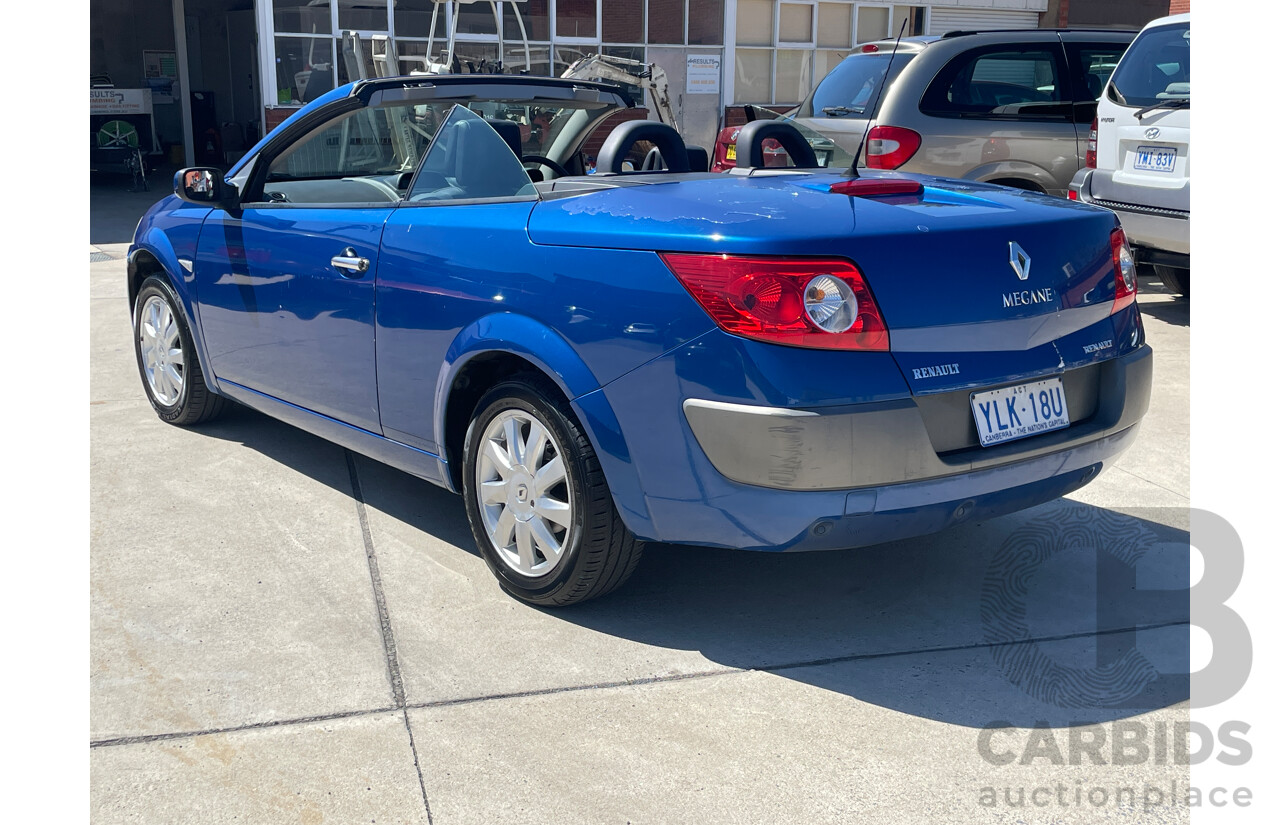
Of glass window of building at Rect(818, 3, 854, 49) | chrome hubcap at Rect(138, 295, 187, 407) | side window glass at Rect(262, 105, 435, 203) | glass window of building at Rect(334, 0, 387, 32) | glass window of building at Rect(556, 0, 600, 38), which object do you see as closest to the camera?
side window glass at Rect(262, 105, 435, 203)

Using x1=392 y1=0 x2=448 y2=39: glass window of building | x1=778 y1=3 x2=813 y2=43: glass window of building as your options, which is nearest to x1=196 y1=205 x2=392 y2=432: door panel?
x1=392 y1=0 x2=448 y2=39: glass window of building

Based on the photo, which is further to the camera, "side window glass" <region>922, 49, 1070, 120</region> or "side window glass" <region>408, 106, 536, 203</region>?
"side window glass" <region>922, 49, 1070, 120</region>

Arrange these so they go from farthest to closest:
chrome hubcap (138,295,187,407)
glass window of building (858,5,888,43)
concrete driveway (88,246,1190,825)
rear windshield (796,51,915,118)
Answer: glass window of building (858,5,888,43) → rear windshield (796,51,915,118) → chrome hubcap (138,295,187,407) → concrete driveway (88,246,1190,825)

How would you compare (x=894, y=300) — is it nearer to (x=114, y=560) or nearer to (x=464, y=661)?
(x=464, y=661)

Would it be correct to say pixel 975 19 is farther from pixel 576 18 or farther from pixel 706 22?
pixel 576 18

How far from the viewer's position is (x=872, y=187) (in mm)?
3334

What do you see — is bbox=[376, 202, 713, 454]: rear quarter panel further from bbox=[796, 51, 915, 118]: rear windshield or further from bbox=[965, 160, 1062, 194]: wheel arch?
bbox=[965, 160, 1062, 194]: wheel arch

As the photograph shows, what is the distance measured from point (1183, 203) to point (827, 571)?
15.1ft

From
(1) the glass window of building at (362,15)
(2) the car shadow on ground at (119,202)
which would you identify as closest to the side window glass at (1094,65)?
(2) the car shadow on ground at (119,202)

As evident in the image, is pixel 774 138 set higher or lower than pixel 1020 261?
higher

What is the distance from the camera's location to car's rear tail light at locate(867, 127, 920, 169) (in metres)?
7.82

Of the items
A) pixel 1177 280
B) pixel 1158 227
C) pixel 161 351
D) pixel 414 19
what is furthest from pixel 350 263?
pixel 414 19

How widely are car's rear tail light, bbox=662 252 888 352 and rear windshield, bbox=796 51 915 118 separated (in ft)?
18.2

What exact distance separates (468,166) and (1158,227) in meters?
5.17
